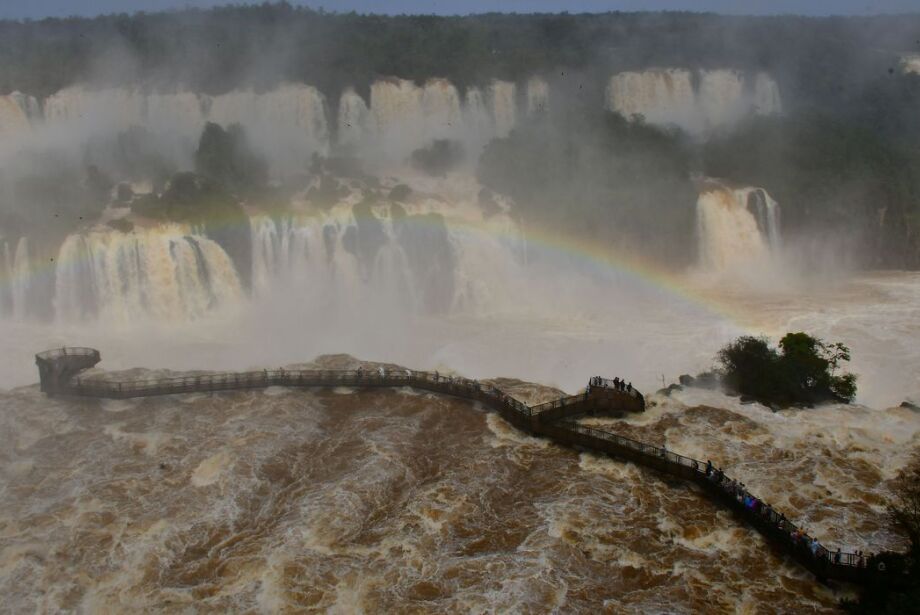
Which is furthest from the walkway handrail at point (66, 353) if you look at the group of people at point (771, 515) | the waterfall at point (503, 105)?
the waterfall at point (503, 105)

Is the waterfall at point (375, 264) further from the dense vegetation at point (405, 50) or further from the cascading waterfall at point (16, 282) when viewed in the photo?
the dense vegetation at point (405, 50)

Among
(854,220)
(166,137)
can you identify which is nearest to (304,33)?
(166,137)

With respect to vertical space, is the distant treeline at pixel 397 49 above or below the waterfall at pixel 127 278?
above

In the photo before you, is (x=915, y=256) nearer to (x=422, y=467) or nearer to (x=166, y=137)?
(x=422, y=467)

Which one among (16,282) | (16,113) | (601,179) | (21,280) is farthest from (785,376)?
(16,113)

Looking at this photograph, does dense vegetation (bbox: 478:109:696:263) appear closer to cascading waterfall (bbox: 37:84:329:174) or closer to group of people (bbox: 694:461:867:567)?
cascading waterfall (bbox: 37:84:329:174)

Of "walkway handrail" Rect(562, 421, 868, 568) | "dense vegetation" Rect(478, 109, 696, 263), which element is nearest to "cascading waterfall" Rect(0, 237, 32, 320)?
"dense vegetation" Rect(478, 109, 696, 263)

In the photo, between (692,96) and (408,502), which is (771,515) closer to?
(408,502)
